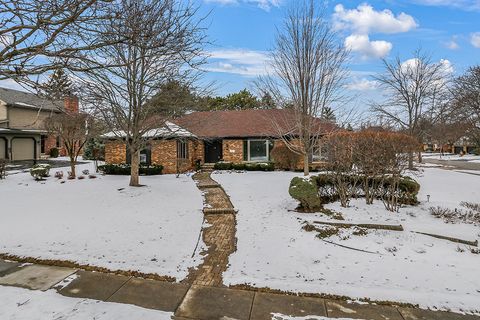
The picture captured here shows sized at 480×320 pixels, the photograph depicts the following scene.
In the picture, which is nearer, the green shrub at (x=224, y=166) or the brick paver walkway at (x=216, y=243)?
the brick paver walkway at (x=216, y=243)

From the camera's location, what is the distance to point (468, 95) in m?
21.5

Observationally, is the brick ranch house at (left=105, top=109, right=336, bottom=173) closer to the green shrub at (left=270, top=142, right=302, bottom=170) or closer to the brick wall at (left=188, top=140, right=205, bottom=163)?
the brick wall at (left=188, top=140, right=205, bottom=163)

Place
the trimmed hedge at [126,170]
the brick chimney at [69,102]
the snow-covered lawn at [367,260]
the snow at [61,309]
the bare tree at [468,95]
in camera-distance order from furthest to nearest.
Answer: the bare tree at [468,95], the trimmed hedge at [126,170], the brick chimney at [69,102], the snow-covered lawn at [367,260], the snow at [61,309]

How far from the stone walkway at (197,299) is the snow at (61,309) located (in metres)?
0.14

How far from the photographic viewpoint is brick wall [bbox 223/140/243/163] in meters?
21.7

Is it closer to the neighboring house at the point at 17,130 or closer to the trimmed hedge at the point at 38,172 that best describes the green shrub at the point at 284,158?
the trimmed hedge at the point at 38,172

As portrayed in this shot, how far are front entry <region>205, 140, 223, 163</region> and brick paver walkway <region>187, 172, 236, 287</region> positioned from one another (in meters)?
11.8

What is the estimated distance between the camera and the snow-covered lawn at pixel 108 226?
5.48 meters

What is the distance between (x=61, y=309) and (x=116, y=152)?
57.9ft

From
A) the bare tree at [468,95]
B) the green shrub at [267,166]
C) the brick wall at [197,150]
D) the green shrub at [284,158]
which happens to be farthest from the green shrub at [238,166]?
the bare tree at [468,95]

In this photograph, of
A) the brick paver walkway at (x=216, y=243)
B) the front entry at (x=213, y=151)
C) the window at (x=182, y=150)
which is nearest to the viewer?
the brick paver walkway at (x=216, y=243)

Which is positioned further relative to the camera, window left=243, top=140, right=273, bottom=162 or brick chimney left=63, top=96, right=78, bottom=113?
window left=243, top=140, right=273, bottom=162

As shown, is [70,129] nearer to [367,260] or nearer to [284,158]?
[284,158]

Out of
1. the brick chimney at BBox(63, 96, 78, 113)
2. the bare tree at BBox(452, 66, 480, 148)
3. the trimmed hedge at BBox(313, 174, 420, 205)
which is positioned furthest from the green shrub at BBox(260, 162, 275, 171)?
the bare tree at BBox(452, 66, 480, 148)
